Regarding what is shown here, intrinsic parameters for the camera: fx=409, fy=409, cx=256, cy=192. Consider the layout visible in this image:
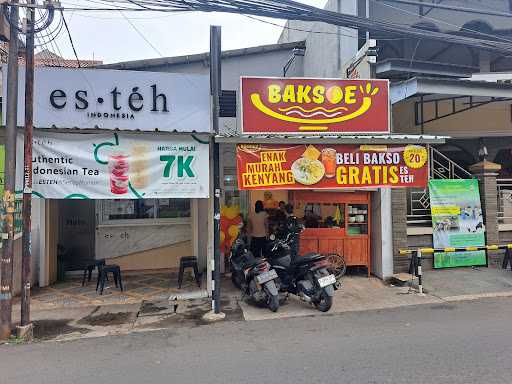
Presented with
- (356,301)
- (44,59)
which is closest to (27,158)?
(356,301)

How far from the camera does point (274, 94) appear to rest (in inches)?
307

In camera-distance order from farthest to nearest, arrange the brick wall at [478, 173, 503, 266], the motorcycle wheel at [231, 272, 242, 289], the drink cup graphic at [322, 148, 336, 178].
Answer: the brick wall at [478, 173, 503, 266], the motorcycle wheel at [231, 272, 242, 289], the drink cup graphic at [322, 148, 336, 178]

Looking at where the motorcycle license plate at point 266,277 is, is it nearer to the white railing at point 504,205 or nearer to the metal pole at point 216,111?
the metal pole at point 216,111

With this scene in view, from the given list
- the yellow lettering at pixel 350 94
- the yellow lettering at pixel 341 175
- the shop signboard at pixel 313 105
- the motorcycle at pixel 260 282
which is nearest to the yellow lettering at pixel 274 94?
the shop signboard at pixel 313 105

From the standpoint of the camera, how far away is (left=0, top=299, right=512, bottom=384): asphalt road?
420cm

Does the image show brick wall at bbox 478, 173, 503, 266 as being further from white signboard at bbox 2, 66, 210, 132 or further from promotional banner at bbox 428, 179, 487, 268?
white signboard at bbox 2, 66, 210, 132

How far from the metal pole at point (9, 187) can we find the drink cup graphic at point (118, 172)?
4.84ft

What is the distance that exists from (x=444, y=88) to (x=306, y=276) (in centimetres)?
543

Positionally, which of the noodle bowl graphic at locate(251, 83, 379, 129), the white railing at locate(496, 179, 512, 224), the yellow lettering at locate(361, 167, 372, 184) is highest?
the noodle bowl graphic at locate(251, 83, 379, 129)

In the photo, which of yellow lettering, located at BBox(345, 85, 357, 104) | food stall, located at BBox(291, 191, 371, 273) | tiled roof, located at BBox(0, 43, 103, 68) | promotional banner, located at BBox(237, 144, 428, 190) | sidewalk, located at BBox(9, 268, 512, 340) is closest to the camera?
sidewalk, located at BBox(9, 268, 512, 340)

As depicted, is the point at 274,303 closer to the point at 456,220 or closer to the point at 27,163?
the point at 27,163

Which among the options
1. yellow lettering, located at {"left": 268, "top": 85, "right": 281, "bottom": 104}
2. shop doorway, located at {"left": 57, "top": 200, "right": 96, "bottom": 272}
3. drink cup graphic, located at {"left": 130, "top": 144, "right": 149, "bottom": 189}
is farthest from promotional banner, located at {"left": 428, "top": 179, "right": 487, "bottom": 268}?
shop doorway, located at {"left": 57, "top": 200, "right": 96, "bottom": 272}

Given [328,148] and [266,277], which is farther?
[328,148]

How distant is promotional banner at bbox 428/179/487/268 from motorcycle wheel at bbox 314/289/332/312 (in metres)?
4.07
